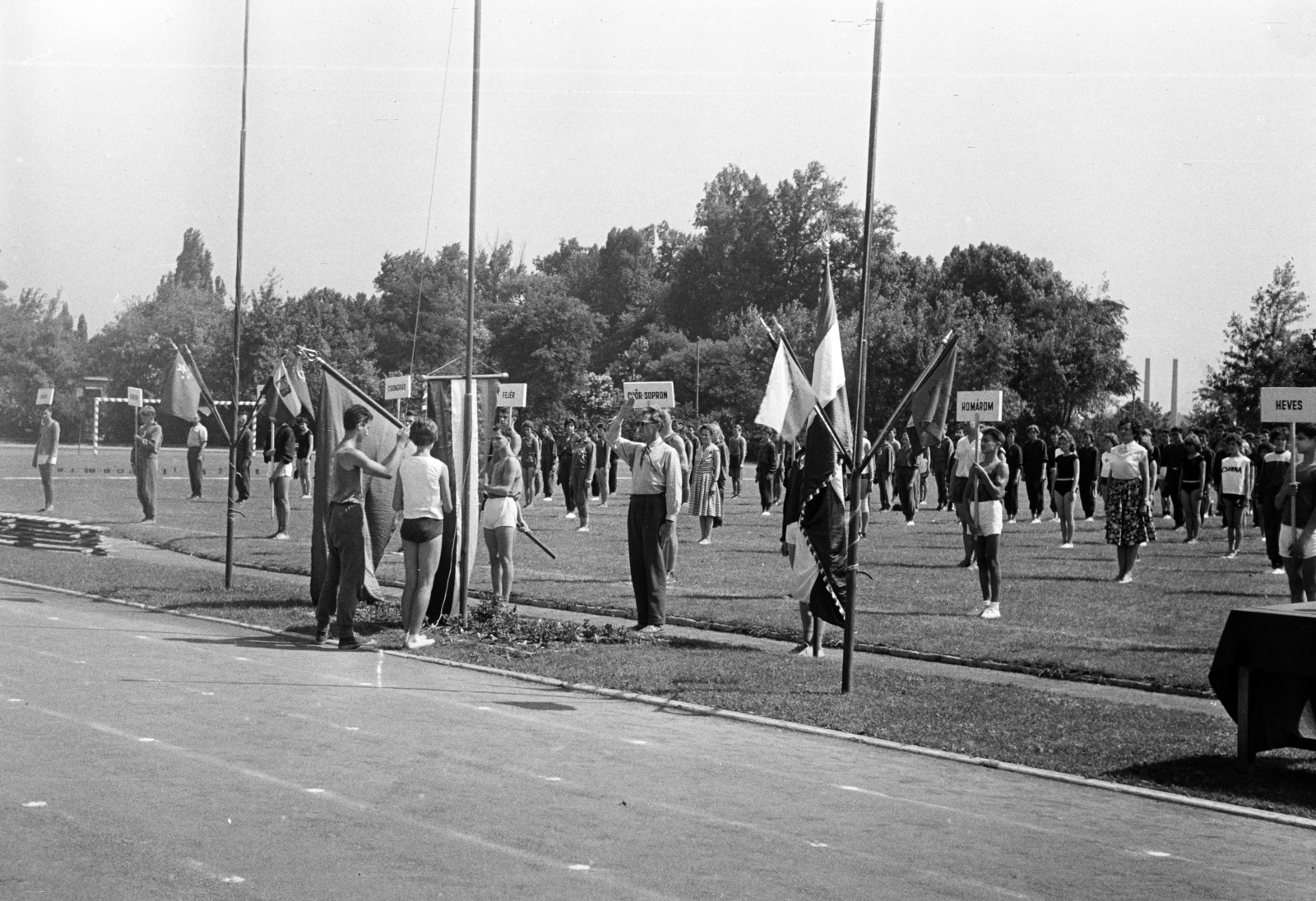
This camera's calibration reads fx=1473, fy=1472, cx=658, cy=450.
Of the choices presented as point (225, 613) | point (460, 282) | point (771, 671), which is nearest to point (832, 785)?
point (771, 671)

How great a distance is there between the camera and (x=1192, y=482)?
962 inches

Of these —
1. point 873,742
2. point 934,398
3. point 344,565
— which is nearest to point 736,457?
point 344,565

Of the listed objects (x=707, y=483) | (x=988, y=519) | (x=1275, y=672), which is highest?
(x=707, y=483)

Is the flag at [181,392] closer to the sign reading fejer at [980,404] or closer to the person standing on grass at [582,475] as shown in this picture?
the person standing on grass at [582,475]

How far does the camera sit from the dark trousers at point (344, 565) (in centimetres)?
1265

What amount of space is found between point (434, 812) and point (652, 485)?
7003mm

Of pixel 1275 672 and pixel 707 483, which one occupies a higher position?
pixel 707 483

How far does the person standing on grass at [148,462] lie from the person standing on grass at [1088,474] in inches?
689

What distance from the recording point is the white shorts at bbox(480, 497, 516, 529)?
14438 mm

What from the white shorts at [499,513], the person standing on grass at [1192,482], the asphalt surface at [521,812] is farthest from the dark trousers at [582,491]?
the asphalt surface at [521,812]

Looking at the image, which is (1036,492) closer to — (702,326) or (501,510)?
(501,510)

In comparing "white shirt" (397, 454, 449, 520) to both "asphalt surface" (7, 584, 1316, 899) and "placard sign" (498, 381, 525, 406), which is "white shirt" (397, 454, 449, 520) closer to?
"asphalt surface" (7, 584, 1316, 899)

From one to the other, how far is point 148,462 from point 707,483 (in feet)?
32.4

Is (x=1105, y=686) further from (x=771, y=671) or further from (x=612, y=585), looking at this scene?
(x=612, y=585)
